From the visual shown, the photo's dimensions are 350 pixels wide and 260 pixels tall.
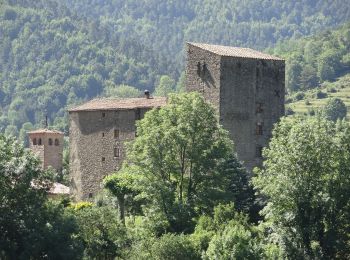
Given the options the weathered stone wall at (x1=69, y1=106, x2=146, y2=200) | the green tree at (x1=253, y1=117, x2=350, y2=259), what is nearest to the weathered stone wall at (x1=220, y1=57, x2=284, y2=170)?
the weathered stone wall at (x1=69, y1=106, x2=146, y2=200)

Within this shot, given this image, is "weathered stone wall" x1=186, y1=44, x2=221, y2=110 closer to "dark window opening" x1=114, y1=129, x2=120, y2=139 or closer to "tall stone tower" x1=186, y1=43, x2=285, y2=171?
"tall stone tower" x1=186, y1=43, x2=285, y2=171

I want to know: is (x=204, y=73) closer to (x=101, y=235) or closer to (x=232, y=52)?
(x=232, y=52)

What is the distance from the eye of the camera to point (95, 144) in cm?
9500

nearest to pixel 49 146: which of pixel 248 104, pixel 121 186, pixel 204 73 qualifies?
pixel 204 73

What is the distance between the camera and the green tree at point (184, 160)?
7200 cm

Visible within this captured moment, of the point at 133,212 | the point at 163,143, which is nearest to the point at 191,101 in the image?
the point at 163,143

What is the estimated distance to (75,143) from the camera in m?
97.1

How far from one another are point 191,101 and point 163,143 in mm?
3708

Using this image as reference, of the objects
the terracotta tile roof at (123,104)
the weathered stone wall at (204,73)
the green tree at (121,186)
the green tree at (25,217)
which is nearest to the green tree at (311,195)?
the green tree at (25,217)

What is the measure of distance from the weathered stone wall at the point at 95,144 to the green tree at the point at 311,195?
29.9 m

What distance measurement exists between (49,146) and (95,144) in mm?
37552

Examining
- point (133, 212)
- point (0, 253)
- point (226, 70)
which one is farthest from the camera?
point (226, 70)

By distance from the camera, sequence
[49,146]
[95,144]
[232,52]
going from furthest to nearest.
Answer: [49,146] → [95,144] → [232,52]

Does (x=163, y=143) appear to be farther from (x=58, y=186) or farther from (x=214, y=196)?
(x=58, y=186)
